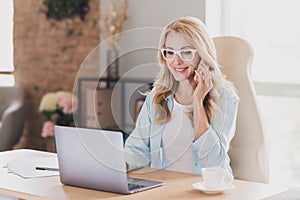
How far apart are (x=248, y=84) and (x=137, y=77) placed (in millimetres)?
687

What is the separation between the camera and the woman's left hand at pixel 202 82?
7.42ft

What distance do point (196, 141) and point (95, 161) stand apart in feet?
1.68

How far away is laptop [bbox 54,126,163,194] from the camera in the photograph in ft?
6.26

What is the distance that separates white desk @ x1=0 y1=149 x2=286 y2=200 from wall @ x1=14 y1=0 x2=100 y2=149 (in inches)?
121

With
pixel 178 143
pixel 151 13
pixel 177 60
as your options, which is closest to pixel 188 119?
pixel 178 143

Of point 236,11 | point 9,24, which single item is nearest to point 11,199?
point 236,11

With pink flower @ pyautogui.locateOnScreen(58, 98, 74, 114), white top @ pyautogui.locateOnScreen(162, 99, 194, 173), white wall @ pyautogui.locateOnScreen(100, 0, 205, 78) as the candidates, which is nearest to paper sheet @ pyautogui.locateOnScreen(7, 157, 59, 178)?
white top @ pyautogui.locateOnScreen(162, 99, 194, 173)

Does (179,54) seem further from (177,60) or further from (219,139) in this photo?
(219,139)

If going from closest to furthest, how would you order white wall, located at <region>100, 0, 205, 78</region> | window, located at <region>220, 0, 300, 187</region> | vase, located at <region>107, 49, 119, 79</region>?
window, located at <region>220, 0, 300, 187</region>
white wall, located at <region>100, 0, 205, 78</region>
vase, located at <region>107, 49, 119, 79</region>

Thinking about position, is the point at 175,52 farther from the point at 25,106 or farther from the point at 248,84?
the point at 25,106

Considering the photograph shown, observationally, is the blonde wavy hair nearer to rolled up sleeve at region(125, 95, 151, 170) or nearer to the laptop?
rolled up sleeve at region(125, 95, 151, 170)

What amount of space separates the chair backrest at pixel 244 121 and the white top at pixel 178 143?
0.42 m

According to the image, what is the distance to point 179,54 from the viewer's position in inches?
83.6

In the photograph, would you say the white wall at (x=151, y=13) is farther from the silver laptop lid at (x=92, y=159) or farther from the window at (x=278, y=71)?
the silver laptop lid at (x=92, y=159)
